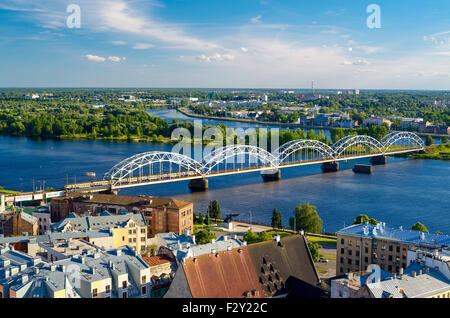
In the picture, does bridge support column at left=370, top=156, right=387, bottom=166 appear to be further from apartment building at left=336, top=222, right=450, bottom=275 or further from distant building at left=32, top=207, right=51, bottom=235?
distant building at left=32, top=207, right=51, bottom=235

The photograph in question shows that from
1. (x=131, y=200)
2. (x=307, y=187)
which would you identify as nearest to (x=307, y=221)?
(x=131, y=200)

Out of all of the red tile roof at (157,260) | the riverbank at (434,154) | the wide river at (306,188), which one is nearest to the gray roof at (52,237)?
the red tile roof at (157,260)

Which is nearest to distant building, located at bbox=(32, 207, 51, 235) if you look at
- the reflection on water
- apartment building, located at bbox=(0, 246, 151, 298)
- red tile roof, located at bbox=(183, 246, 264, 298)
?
apartment building, located at bbox=(0, 246, 151, 298)


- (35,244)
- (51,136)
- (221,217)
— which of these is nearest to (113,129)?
(51,136)

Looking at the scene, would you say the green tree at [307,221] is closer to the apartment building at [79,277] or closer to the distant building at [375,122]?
the apartment building at [79,277]

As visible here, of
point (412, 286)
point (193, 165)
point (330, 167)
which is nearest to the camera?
point (412, 286)

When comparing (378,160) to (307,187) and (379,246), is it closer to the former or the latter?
(307,187)
